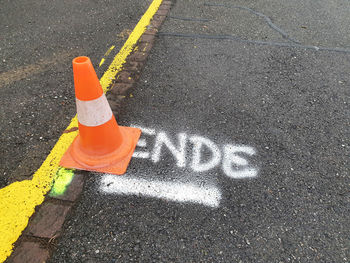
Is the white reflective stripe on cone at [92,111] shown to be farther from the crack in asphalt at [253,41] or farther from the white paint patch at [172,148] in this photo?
the crack in asphalt at [253,41]

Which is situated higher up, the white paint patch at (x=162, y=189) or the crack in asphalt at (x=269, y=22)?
the crack in asphalt at (x=269, y=22)

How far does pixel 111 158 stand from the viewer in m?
2.02

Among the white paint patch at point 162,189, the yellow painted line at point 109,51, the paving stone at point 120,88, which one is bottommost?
the white paint patch at point 162,189

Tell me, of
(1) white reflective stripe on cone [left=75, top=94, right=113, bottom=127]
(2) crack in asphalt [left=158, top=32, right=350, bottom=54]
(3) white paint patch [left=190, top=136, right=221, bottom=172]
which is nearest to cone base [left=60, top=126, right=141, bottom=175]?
(1) white reflective stripe on cone [left=75, top=94, right=113, bottom=127]

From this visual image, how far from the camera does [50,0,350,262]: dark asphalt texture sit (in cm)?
160

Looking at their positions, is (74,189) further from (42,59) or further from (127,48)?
(127,48)

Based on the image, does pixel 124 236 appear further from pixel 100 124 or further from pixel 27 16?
pixel 27 16

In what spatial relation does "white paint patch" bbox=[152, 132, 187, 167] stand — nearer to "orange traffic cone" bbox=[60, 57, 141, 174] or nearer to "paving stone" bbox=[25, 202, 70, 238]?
"orange traffic cone" bbox=[60, 57, 141, 174]

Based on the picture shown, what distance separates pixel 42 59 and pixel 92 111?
5.65ft

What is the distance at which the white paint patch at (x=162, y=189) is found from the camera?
1.82 m

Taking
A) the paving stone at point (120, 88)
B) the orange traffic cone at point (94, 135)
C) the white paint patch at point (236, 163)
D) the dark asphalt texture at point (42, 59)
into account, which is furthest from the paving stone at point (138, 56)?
the white paint patch at point (236, 163)

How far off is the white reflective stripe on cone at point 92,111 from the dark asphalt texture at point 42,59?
0.49 metres

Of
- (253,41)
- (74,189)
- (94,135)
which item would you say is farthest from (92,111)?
(253,41)

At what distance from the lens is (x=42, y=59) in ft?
10.1
